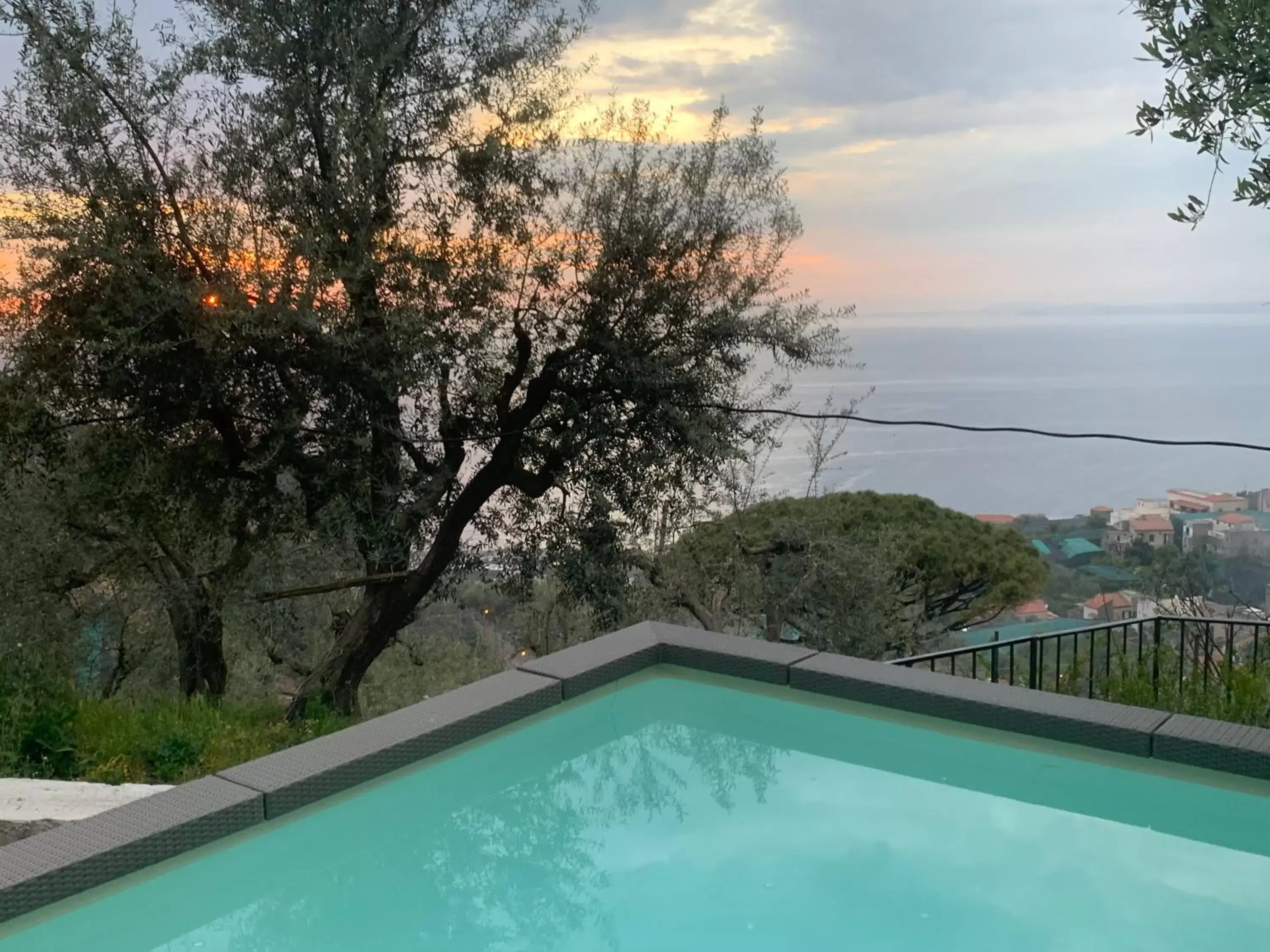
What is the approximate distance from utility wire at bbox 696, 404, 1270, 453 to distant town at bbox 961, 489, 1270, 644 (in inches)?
62.4

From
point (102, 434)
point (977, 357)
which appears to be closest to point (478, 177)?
point (102, 434)

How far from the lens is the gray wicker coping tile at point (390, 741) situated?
9.82 feet

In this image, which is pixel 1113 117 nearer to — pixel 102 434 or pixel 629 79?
pixel 629 79

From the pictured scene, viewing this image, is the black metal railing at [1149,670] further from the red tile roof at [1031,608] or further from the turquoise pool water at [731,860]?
the red tile roof at [1031,608]

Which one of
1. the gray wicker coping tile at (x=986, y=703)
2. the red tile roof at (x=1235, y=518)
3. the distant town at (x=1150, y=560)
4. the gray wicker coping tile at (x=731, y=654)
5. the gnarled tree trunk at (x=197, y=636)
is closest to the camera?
the gray wicker coping tile at (x=986, y=703)

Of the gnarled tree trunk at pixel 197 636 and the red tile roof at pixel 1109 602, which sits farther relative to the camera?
the red tile roof at pixel 1109 602

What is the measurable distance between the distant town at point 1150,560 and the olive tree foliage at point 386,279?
9.74ft

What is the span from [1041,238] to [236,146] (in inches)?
264

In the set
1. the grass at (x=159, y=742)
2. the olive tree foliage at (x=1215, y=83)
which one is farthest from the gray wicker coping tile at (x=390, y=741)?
the olive tree foliage at (x=1215, y=83)

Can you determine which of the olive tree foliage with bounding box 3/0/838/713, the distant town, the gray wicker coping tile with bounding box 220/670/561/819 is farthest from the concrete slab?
the distant town

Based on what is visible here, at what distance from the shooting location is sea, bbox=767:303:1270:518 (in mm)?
7039

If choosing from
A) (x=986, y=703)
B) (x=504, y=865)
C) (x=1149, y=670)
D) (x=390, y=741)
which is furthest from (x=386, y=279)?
(x=1149, y=670)

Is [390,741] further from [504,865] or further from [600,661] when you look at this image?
[600,661]

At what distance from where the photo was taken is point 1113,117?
899 centimetres
